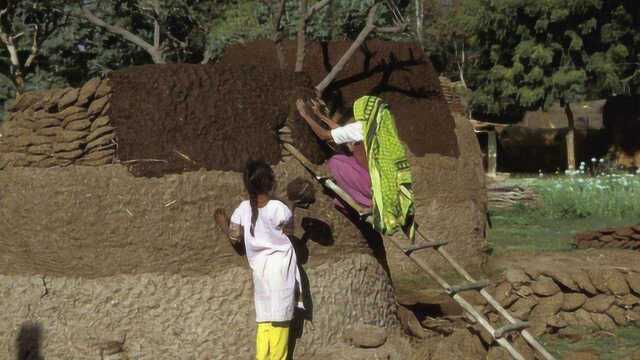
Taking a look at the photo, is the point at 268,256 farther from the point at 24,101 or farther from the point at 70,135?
the point at 24,101

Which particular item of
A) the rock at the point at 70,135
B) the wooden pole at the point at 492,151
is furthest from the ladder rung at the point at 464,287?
the wooden pole at the point at 492,151

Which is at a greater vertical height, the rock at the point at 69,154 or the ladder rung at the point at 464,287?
the rock at the point at 69,154

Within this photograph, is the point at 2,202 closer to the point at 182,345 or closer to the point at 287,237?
the point at 182,345

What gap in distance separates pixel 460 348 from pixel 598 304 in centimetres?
253

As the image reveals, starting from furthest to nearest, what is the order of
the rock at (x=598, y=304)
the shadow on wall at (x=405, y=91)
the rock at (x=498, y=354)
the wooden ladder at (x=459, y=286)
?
the shadow on wall at (x=405, y=91) < the rock at (x=598, y=304) < the rock at (x=498, y=354) < the wooden ladder at (x=459, y=286)

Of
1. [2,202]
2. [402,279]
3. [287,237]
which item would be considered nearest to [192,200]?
[287,237]

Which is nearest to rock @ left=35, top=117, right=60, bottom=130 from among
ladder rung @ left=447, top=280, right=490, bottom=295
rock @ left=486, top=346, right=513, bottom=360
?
ladder rung @ left=447, top=280, right=490, bottom=295

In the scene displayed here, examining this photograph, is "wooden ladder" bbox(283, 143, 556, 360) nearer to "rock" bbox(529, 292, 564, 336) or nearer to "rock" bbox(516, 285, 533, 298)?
"rock" bbox(529, 292, 564, 336)

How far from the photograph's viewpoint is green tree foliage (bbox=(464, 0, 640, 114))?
31016 mm

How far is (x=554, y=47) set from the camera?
31.8m

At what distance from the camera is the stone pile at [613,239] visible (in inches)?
586

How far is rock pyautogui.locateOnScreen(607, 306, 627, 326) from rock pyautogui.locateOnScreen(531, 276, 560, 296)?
515 mm

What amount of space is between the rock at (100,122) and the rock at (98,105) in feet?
0.17

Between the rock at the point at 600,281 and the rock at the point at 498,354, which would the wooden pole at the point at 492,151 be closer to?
the rock at the point at 600,281
